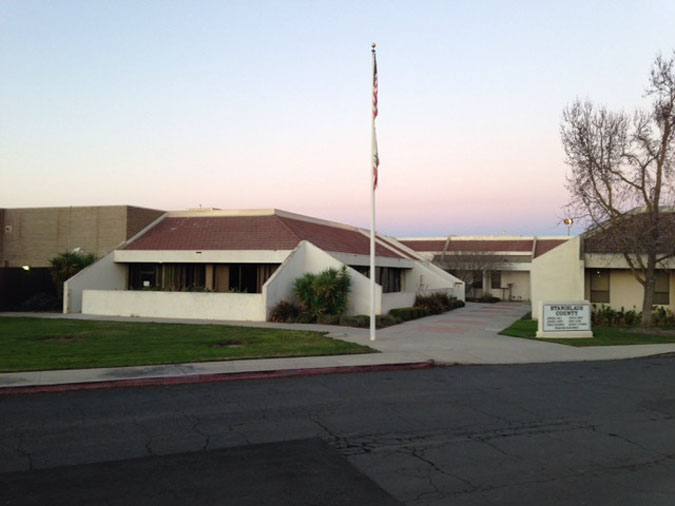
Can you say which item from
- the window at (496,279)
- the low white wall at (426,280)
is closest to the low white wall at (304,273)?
the low white wall at (426,280)

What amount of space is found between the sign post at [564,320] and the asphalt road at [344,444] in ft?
30.3

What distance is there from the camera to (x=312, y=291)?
26.4 metres

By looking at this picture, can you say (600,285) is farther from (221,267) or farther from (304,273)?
(221,267)

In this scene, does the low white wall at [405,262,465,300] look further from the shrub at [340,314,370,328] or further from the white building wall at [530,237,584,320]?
the shrub at [340,314,370,328]

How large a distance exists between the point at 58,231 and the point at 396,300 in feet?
70.1

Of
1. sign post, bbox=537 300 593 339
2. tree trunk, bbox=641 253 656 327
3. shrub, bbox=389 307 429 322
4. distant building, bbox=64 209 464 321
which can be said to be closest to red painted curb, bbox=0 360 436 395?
sign post, bbox=537 300 593 339

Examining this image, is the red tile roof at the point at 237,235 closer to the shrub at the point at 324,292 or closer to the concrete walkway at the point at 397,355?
the shrub at the point at 324,292

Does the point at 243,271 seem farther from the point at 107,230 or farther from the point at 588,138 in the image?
the point at 588,138

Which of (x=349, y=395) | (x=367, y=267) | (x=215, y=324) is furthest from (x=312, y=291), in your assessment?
(x=349, y=395)

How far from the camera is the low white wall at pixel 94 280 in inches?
1159

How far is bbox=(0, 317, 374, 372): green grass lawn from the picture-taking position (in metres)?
14.3

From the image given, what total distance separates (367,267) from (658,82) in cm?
1852

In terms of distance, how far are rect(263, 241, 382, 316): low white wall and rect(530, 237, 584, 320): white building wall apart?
858 cm

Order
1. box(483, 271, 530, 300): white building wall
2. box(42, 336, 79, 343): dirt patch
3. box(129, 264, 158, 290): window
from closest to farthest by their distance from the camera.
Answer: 1. box(42, 336, 79, 343): dirt patch
2. box(129, 264, 158, 290): window
3. box(483, 271, 530, 300): white building wall
